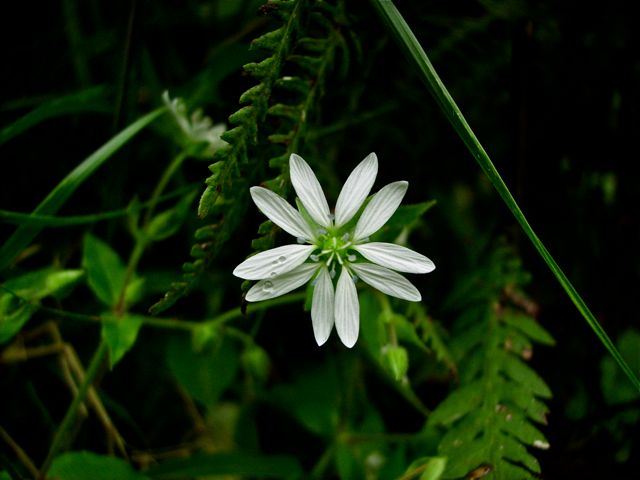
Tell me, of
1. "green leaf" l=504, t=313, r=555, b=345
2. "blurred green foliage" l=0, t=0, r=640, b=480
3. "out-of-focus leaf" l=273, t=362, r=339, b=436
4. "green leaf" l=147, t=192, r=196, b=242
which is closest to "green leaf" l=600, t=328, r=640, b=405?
"blurred green foliage" l=0, t=0, r=640, b=480

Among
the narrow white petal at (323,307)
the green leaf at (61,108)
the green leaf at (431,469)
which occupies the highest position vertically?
the green leaf at (61,108)

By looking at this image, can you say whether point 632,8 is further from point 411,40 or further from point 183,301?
point 183,301

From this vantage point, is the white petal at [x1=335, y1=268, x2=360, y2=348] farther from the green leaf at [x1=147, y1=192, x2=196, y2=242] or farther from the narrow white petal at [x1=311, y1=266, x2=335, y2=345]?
the green leaf at [x1=147, y1=192, x2=196, y2=242]

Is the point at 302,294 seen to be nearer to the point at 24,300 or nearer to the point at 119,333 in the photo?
the point at 119,333

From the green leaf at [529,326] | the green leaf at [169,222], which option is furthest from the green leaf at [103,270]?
the green leaf at [529,326]

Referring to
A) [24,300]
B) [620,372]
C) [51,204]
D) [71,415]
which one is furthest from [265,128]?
[620,372]

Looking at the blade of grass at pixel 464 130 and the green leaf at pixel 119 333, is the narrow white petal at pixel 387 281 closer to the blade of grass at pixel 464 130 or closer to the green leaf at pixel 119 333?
the blade of grass at pixel 464 130

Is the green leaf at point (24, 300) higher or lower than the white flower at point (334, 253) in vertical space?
lower
